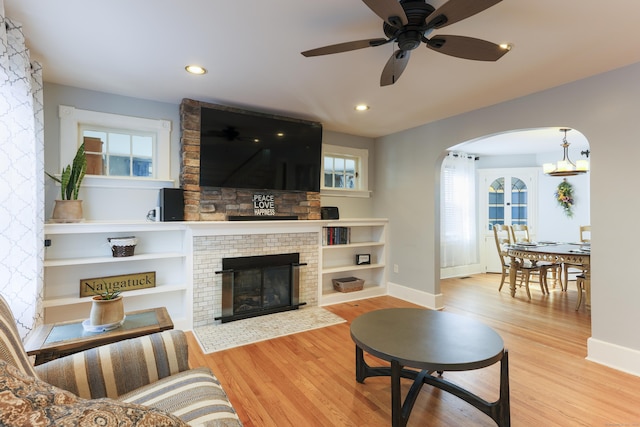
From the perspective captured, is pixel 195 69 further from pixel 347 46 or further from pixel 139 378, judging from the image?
pixel 139 378

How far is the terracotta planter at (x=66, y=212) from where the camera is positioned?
2.71m

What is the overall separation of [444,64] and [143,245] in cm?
330

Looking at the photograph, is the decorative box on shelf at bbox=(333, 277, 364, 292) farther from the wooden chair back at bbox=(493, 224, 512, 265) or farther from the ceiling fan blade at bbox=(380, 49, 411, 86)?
the ceiling fan blade at bbox=(380, 49, 411, 86)

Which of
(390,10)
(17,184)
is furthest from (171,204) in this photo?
(390,10)

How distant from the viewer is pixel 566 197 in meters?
5.93

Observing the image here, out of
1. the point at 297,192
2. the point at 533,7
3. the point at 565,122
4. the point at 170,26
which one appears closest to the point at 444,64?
the point at 533,7

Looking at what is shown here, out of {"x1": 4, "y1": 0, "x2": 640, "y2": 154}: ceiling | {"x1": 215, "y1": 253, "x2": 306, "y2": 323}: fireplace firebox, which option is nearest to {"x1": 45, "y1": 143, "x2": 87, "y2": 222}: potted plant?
{"x1": 4, "y1": 0, "x2": 640, "y2": 154}: ceiling

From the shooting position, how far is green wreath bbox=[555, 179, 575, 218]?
5.92m

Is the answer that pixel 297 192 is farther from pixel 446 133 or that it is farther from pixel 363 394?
pixel 363 394

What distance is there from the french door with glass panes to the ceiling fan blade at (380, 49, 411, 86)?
532 centimetres

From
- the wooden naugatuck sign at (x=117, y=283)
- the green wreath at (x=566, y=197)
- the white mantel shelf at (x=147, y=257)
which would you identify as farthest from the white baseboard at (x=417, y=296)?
the green wreath at (x=566, y=197)

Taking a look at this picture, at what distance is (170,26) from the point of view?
1987mm

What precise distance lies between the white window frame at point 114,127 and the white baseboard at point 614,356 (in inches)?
168

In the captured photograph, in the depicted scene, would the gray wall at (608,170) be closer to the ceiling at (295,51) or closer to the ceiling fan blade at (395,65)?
the ceiling at (295,51)
